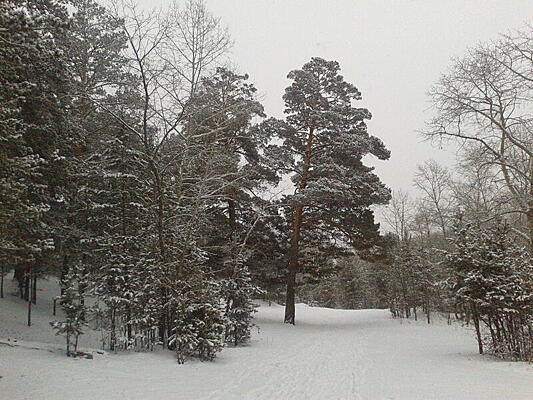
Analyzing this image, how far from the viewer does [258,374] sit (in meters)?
9.16

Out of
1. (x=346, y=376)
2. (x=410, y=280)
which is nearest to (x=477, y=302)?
(x=346, y=376)

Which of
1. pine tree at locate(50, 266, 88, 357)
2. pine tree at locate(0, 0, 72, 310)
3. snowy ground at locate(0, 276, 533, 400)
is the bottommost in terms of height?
snowy ground at locate(0, 276, 533, 400)

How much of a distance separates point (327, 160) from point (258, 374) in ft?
43.5

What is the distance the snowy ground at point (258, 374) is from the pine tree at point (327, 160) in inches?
302

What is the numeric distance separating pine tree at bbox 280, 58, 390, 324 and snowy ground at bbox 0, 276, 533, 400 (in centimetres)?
767

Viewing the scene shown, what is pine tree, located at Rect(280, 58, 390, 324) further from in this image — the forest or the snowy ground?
the snowy ground

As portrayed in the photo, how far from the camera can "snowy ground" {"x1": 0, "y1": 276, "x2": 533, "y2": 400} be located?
6840mm

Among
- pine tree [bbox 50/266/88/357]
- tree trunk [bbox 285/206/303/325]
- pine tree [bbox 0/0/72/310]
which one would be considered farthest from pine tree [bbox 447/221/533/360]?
pine tree [bbox 0/0/72/310]

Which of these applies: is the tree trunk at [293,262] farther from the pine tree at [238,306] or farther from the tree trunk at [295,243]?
the pine tree at [238,306]

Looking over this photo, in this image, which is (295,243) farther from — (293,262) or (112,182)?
(112,182)

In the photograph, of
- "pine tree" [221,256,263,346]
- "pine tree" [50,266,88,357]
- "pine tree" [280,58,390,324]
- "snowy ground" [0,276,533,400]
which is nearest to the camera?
"snowy ground" [0,276,533,400]

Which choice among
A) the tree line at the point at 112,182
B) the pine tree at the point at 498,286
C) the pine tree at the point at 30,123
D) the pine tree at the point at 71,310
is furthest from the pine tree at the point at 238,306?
the pine tree at the point at 498,286

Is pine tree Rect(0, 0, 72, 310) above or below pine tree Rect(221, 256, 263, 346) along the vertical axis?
above

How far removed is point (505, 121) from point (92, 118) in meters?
15.5
